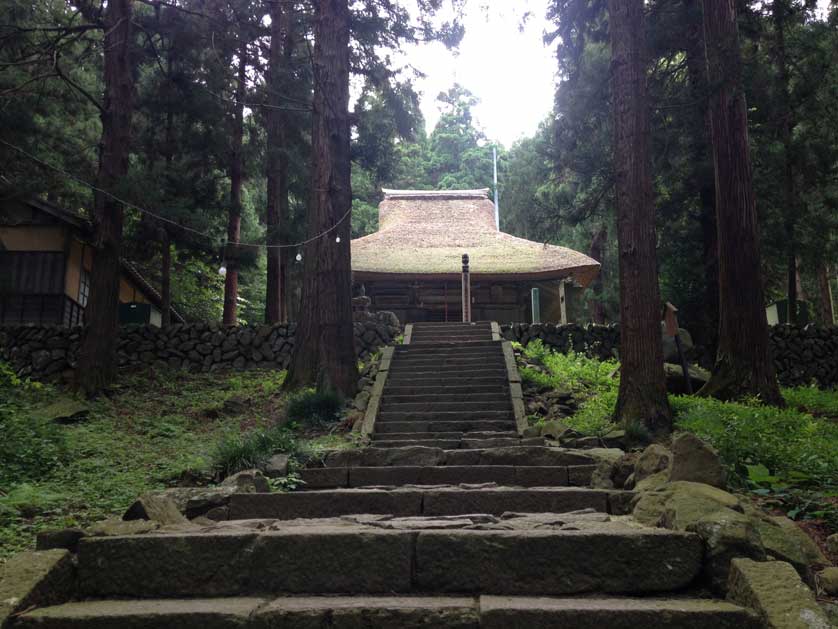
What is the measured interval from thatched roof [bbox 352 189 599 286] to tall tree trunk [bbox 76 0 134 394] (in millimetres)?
6575

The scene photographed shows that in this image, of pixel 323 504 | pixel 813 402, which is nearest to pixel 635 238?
pixel 813 402

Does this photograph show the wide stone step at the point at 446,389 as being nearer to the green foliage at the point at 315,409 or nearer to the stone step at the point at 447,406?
the stone step at the point at 447,406

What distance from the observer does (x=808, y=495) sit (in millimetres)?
4746

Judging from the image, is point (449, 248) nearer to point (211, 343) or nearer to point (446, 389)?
point (211, 343)

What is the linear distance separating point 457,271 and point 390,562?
15207mm

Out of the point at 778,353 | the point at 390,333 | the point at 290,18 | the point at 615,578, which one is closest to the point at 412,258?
the point at 390,333

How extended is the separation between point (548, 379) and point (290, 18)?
10.8 metres

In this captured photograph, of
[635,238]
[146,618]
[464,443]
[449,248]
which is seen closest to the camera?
[146,618]

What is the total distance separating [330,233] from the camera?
36.6 feet

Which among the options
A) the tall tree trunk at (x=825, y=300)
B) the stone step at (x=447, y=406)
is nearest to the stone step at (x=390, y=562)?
the stone step at (x=447, y=406)

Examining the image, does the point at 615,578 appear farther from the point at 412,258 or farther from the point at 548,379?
the point at 412,258

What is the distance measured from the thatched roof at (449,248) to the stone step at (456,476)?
1001cm

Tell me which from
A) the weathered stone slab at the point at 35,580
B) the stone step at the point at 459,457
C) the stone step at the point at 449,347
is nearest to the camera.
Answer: the weathered stone slab at the point at 35,580

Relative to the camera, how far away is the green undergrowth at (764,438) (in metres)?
4.79
